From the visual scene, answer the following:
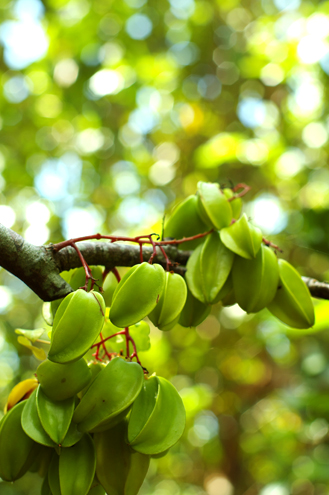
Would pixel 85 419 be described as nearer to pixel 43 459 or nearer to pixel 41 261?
pixel 43 459

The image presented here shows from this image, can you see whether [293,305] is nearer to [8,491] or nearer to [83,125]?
[83,125]

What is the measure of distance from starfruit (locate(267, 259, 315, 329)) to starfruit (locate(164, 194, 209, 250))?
268 mm

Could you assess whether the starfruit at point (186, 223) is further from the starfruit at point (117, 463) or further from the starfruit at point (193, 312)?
the starfruit at point (117, 463)

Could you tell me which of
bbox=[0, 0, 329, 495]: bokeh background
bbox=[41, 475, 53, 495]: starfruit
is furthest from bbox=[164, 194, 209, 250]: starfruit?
bbox=[0, 0, 329, 495]: bokeh background

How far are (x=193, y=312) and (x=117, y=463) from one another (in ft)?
1.36

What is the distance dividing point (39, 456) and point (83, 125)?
4.19 meters

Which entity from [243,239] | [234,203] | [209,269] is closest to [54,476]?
[209,269]

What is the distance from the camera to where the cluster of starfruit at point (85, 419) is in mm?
802

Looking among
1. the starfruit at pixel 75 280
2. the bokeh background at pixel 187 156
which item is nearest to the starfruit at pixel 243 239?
the starfruit at pixel 75 280

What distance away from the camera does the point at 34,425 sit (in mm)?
851

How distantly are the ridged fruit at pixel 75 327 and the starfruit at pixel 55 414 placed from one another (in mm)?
131

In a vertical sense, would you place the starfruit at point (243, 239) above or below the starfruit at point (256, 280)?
above

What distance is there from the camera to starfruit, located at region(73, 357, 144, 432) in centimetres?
81

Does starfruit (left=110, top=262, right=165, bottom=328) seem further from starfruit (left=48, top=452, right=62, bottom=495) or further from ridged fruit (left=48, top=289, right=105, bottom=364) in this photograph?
starfruit (left=48, top=452, right=62, bottom=495)
